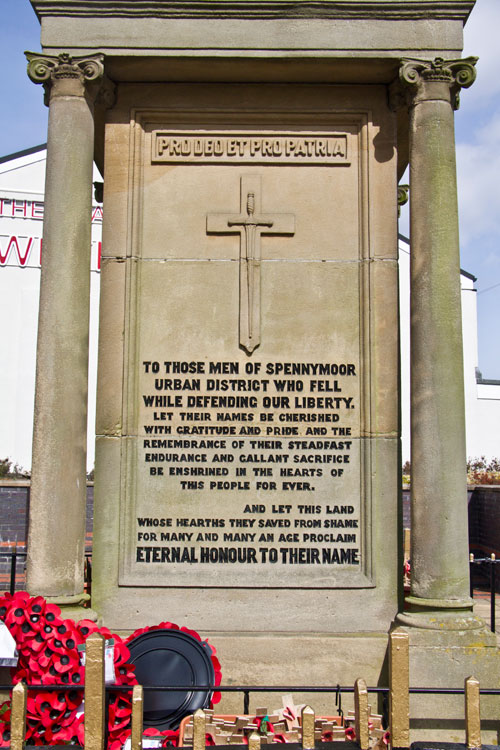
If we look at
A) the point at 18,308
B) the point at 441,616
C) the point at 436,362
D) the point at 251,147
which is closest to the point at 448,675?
the point at 441,616

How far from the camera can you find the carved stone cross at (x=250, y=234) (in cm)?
627

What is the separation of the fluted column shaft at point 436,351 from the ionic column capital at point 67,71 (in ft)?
8.12

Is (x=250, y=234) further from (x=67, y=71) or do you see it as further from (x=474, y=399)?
(x=474, y=399)

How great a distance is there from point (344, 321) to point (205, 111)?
2159mm

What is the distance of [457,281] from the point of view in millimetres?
5914

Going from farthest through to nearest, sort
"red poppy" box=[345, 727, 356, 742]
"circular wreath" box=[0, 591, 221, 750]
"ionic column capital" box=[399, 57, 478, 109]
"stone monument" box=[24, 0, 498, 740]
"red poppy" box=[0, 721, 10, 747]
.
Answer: "ionic column capital" box=[399, 57, 478, 109], "stone monument" box=[24, 0, 498, 740], "red poppy" box=[345, 727, 356, 742], "circular wreath" box=[0, 591, 221, 750], "red poppy" box=[0, 721, 10, 747]

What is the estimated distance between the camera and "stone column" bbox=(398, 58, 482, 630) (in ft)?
18.5

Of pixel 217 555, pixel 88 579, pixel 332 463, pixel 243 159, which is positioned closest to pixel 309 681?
pixel 217 555

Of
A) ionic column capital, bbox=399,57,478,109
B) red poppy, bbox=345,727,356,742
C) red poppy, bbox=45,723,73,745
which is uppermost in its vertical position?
ionic column capital, bbox=399,57,478,109

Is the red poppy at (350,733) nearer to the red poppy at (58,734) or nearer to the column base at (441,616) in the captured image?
the column base at (441,616)

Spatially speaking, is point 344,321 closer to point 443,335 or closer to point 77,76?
point 443,335

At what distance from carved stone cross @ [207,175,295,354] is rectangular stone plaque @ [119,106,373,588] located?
0.04 ft

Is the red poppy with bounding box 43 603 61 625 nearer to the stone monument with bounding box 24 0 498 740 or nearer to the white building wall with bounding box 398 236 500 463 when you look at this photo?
the stone monument with bounding box 24 0 498 740

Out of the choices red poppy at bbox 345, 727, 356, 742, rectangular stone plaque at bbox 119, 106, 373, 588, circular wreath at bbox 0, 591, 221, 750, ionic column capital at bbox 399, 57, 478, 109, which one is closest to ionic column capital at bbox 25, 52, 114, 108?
rectangular stone plaque at bbox 119, 106, 373, 588
